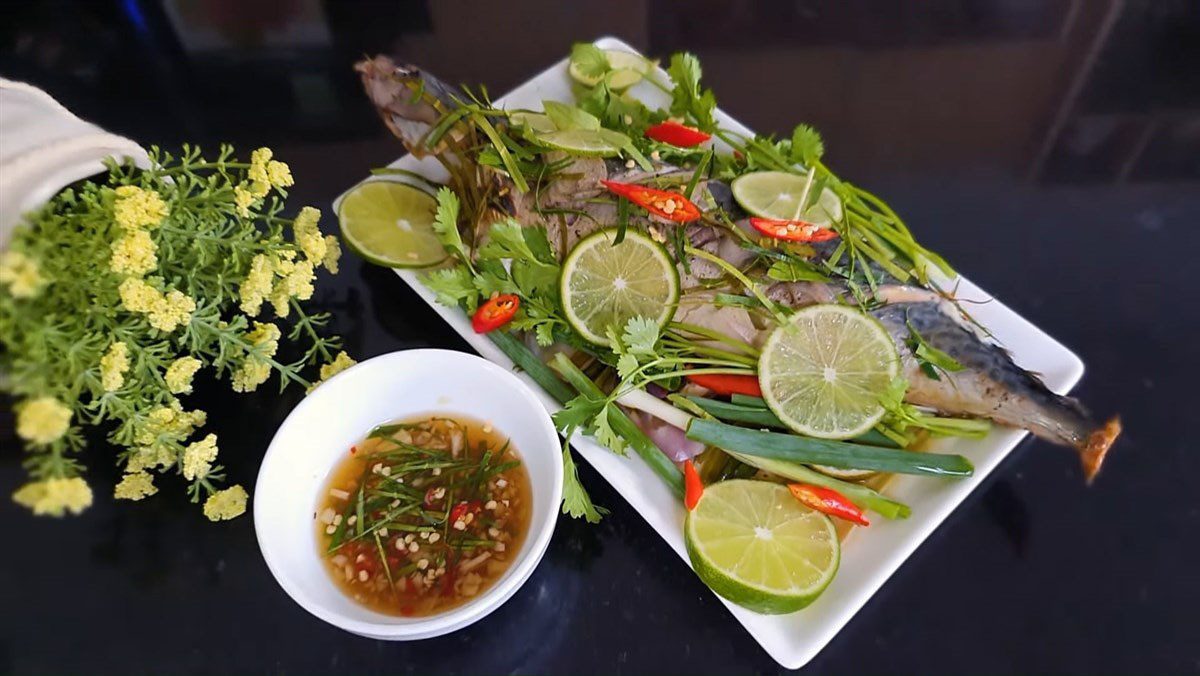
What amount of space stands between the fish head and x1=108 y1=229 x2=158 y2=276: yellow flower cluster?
2.33 feet

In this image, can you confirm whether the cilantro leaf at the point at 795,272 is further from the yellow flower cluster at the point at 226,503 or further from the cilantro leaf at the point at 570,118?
the yellow flower cluster at the point at 226,503

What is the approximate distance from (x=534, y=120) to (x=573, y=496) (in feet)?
2.68

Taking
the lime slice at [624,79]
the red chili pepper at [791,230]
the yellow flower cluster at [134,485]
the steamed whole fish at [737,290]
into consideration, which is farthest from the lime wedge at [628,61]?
the yellow flower cluster at [134,485]

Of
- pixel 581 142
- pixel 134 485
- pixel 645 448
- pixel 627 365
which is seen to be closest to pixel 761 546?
pixel 645 448

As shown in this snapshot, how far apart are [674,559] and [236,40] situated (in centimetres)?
184

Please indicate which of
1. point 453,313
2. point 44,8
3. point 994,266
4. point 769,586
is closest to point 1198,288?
point 994,266

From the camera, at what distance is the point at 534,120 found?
1702mm

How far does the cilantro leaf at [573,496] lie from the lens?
1.35 m

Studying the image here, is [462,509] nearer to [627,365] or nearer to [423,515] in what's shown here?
[423,515]

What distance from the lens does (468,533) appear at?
131 cm

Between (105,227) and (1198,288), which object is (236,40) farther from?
(1198,288)

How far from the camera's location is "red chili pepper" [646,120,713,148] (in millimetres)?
1650

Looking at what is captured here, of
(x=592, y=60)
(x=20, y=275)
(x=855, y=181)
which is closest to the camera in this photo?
(x=20, y=275)

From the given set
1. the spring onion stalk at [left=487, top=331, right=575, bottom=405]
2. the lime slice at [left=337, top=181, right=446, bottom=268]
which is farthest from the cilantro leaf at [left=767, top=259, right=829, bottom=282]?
the lime slice at [left=337, top=181, right=446, bottom=268]
